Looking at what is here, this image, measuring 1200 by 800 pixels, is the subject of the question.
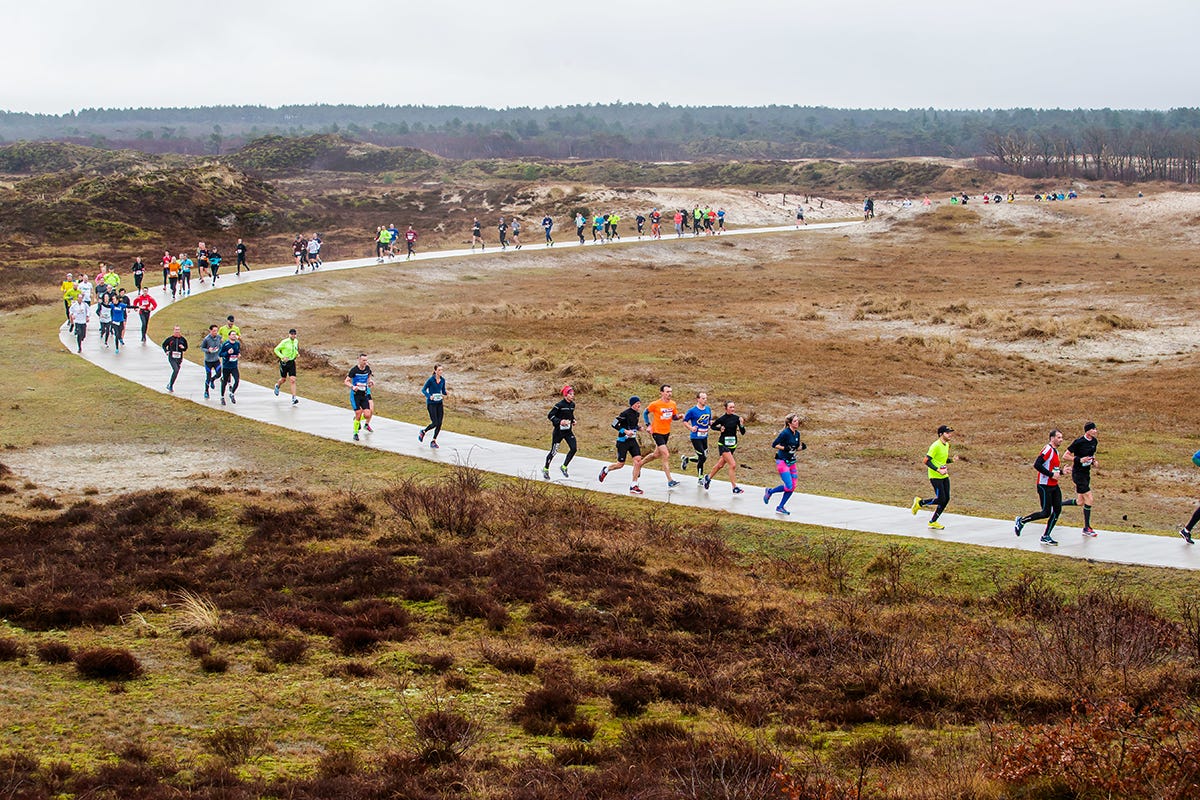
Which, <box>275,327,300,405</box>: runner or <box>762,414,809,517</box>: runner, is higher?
<box>275,327,300,405</box>: runner

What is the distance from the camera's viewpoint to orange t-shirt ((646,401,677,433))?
740 inches

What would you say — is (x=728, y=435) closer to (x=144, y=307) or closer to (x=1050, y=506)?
(x=1050, y=506)

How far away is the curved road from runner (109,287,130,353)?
1.47ft

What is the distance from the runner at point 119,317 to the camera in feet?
102

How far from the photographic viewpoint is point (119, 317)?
Result: 1227 inches

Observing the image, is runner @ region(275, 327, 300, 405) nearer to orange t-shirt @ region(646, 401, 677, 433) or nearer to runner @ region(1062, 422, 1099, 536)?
orange t-shirt @ region(646, 401, 677, 433)

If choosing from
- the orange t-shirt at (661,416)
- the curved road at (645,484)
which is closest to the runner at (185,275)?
the curved road at (645,484)

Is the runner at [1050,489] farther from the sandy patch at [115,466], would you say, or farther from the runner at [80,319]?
the runner at [80,319]

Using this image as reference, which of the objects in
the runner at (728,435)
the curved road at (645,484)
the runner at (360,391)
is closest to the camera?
the curved road at (645,484)

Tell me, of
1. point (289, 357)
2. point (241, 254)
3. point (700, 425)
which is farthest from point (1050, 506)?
point (241, 254)

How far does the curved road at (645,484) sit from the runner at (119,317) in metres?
0.45

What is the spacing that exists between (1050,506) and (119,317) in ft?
82.1

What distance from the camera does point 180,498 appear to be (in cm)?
1742

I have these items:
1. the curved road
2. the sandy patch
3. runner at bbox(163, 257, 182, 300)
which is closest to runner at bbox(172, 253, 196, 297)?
runner at bbox(163, 257, 182, 300)
